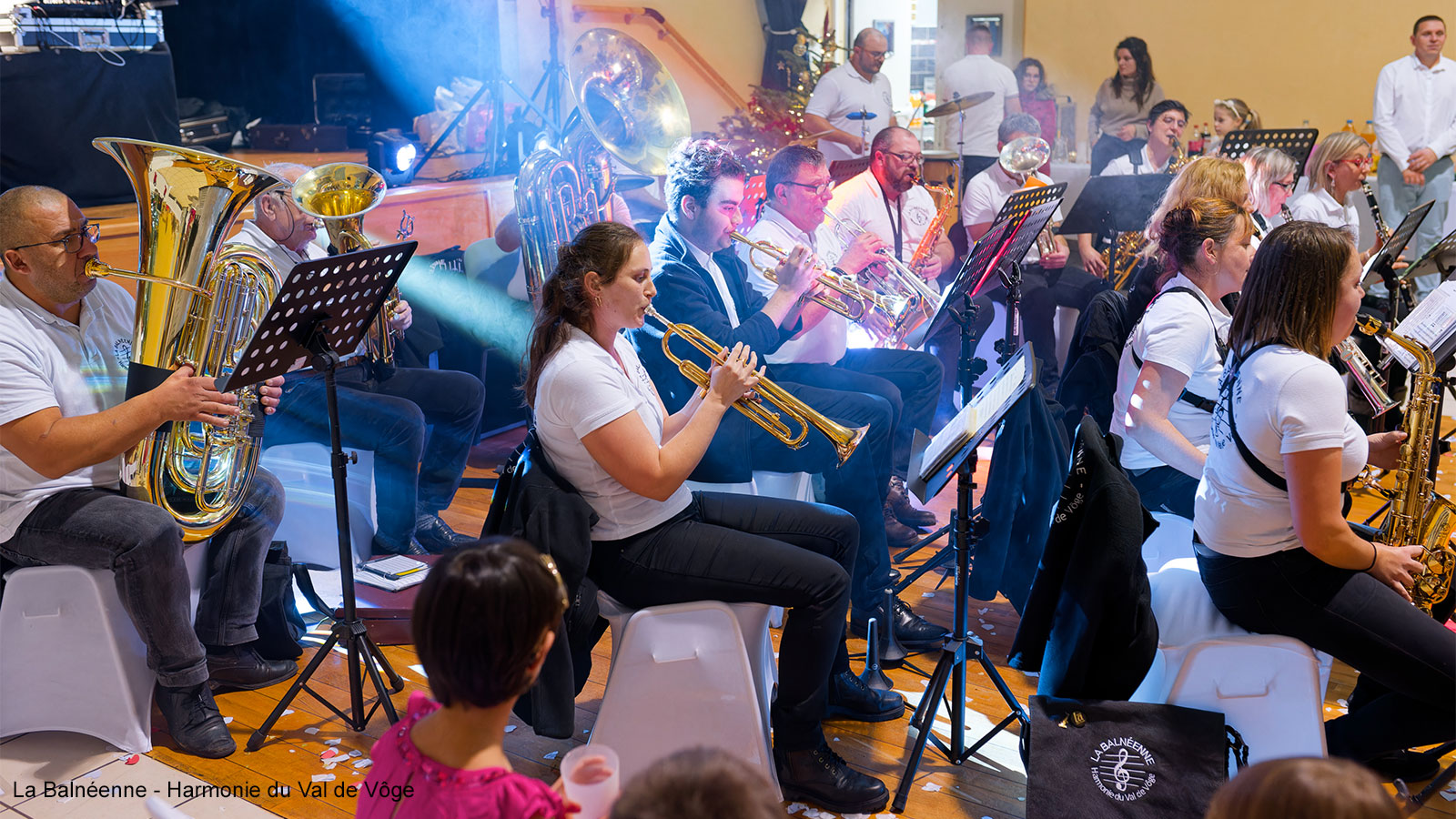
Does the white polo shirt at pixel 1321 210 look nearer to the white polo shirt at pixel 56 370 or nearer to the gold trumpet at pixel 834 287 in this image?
→ the gold trumpet at pixel 834 287


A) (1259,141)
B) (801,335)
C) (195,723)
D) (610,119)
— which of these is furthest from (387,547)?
(1259,141)

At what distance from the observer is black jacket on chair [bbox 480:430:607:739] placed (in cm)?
223

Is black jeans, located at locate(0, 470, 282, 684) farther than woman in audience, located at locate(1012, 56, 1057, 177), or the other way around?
woman in audience, located at locate(1012, 56, 1057, 177)

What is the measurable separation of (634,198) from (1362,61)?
6462 mm

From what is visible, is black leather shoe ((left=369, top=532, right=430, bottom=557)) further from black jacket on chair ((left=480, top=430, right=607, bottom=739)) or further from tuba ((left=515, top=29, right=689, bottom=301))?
black jacket on chair ((left=480, top=430, right=607, bottom=739))

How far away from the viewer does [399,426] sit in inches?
144

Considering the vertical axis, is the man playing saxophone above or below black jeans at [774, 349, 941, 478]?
above

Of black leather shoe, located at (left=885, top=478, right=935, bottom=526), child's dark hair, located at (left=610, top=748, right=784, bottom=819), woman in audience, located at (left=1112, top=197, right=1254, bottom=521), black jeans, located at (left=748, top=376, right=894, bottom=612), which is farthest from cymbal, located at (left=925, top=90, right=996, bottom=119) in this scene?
child's dark hair, located at (left=610, top=748, right=784, bottom=819)

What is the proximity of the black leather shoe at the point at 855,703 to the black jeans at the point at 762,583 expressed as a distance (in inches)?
13.2

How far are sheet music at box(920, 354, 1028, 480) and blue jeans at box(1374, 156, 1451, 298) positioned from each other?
6.71 metres

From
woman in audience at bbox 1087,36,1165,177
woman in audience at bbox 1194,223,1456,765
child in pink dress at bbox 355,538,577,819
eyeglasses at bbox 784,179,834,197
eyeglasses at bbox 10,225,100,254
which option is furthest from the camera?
woman in audience at bbox 1087,36,1165,177

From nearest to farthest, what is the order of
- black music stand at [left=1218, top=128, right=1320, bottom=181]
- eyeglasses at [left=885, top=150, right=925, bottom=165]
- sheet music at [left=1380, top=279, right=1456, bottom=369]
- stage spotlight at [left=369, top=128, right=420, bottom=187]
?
sheet music at [left=1380, top=279, right=1456, bottom=369] → eyeglasses at [left=885, top=150, right=925, bottom=165] → black music stand at [left=1218, top=128, right=1320, bottom=181] → stage spotlight at [left=369, top=128, right=420, bottom=187]

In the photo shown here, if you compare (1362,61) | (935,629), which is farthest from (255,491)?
(1362,61)

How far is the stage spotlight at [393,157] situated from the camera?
19.6 ft
